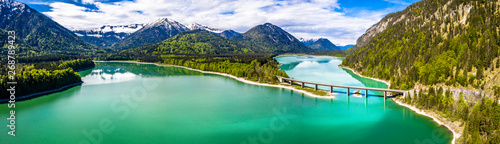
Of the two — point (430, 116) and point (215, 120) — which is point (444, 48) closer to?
point (430, 116)

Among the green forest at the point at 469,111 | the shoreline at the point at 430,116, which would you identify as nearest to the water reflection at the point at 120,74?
the shoreline at the point at 430,116

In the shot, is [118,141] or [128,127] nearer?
[118,141]

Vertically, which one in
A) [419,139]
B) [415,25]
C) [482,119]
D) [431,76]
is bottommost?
[419,139]

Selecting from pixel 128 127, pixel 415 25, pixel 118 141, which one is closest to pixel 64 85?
pixel 128 127

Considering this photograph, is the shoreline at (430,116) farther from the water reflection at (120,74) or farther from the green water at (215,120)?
the water reflection at (120,74)

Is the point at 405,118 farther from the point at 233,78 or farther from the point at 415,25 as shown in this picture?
the point at 415,25

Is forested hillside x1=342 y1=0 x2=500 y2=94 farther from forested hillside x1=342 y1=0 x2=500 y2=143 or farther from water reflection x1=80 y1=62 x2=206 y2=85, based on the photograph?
water reflection x1=80 y1=62 x2=206 y2=85

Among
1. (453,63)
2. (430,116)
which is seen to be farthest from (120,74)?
(453,63)
